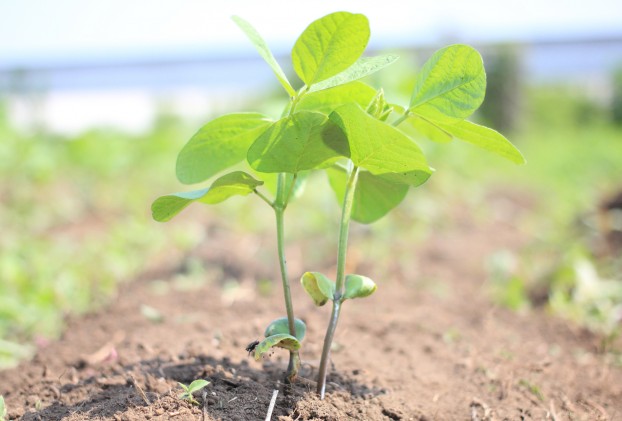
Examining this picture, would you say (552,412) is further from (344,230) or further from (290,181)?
(290,181)

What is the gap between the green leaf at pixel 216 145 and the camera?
4.50 ft

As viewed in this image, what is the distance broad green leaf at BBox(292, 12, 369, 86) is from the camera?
3.98 feet

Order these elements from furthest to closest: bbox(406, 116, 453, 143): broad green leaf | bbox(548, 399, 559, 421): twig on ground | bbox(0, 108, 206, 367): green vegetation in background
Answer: bbox(0, 108, 206, 367): green vegetation in background, bbox(548, 399, 559, 421): twig on ground, bbox(406, 116, 453, 143): broad green leaf

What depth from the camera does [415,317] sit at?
2.36m

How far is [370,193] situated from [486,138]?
0.35 metres

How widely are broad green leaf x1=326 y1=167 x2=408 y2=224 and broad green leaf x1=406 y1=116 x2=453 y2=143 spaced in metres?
0.13

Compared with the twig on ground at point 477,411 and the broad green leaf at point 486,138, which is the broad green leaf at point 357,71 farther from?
the twig on ground at point 477,411

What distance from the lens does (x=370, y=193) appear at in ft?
5.10

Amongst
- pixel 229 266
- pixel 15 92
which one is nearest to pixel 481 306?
pixel 229 266

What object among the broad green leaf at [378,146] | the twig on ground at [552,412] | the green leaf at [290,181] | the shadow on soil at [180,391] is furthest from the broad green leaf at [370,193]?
the twig on ground at [552,412]

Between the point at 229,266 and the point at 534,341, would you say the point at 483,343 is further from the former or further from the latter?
the point at 229,266

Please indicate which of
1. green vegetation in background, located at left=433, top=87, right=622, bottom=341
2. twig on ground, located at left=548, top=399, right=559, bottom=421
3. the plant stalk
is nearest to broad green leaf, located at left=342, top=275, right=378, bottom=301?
the plant stalk

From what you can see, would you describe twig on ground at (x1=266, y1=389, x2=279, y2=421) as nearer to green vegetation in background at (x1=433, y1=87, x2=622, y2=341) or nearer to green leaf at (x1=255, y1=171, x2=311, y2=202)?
green leaf at (x1=255, y1=171, x2=311, y2=202)

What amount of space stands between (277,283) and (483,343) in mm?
1084
